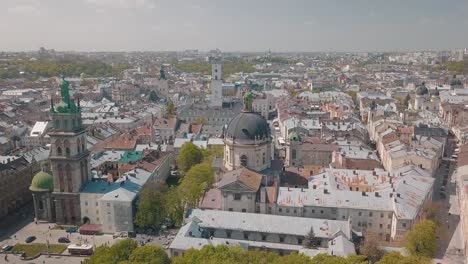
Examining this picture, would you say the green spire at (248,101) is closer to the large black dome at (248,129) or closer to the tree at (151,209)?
the large black dome at (248,129)

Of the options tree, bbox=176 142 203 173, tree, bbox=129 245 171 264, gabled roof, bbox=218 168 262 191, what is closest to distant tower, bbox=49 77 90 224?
gabled roof, bbox=218 168 262 191

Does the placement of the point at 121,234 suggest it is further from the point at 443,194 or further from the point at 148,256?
the point at 443,194

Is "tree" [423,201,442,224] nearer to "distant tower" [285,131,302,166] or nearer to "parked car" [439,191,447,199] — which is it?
"parked car" [439,191,447,199]

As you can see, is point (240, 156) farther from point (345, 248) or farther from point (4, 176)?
point (4, 176)

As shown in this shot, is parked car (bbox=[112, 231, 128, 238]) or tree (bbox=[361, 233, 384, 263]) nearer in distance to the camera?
tree (bbox=[361, 233, 384, 263])

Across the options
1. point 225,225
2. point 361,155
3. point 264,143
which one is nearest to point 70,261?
point 225,225

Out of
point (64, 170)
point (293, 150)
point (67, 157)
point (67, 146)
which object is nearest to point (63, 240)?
point (64, 170)
